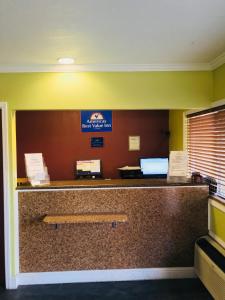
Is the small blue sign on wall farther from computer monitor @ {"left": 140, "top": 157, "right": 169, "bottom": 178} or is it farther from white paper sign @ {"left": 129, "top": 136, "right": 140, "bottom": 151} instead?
computer monitor @ {"left": 140, "top": 157, "right": 169, "bottom": 178}

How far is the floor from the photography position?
10.3 feet

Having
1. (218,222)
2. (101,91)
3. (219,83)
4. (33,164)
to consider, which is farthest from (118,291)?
(219,83)

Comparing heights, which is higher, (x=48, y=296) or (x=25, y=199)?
(x=25, y=199)

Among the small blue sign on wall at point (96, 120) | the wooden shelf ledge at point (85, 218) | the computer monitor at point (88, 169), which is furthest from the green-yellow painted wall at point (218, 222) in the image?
the computer monitor at point (88, 169)

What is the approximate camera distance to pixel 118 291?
10.7 ft

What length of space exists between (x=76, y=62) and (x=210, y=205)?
2.16 meters

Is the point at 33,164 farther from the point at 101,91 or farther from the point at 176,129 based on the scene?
the point at 176,129

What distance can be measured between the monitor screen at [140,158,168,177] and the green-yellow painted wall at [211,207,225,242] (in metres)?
1.93

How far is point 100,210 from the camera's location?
3.46 metres

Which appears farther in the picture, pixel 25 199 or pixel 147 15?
pixel 25 199

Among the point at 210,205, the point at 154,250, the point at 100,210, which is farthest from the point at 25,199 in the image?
the point at 210,205

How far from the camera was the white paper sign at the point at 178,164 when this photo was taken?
358 centimetres

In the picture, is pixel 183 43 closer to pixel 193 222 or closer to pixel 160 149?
pixel 193 222

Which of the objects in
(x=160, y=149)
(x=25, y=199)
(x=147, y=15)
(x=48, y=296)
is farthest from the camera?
(x=160, y=149)
